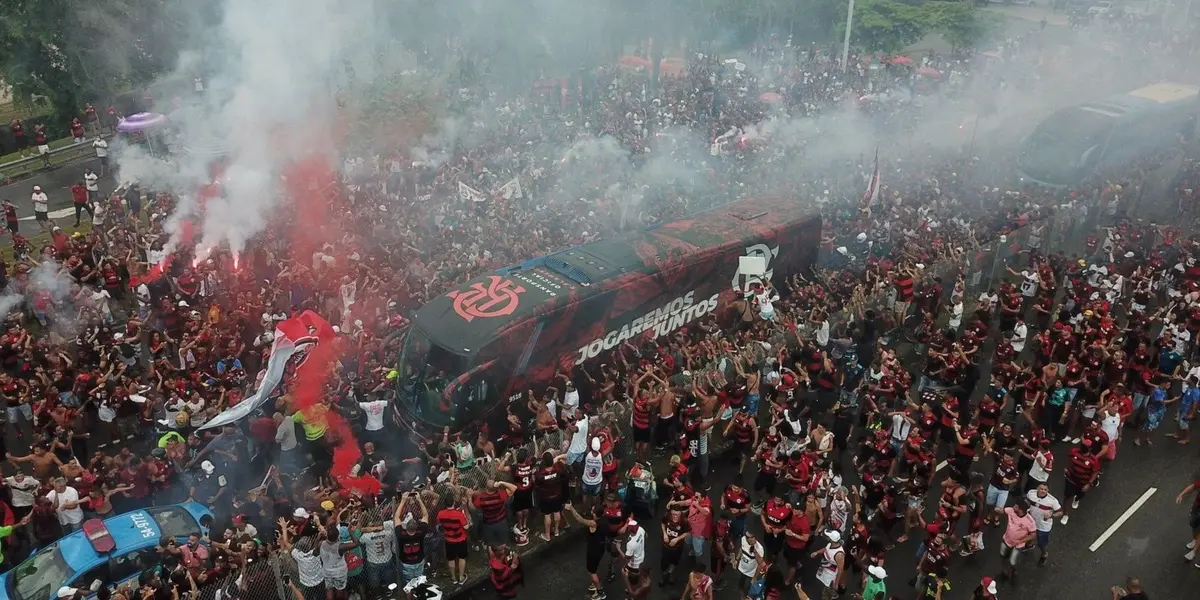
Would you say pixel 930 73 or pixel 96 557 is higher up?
pixel 96 557

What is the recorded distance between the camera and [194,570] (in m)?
9.59

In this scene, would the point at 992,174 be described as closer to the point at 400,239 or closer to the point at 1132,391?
the point at 1132,391

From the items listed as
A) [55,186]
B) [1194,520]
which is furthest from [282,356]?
[55,186]

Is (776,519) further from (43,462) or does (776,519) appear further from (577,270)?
(43,462)

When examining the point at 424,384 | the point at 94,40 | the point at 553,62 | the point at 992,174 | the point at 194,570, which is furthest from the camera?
the point at 553,62

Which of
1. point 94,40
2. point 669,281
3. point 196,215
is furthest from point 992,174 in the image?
point 94,40

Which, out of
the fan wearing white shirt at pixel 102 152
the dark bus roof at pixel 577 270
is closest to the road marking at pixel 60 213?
the fan wearing white shirt at pixel 102 152

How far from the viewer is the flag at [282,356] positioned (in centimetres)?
1256

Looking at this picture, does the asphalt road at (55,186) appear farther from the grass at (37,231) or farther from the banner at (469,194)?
the banner at (469,194)

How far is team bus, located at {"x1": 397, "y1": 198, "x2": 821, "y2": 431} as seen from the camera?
12812mm

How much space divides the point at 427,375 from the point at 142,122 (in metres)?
16.7

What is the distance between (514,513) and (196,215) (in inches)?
462

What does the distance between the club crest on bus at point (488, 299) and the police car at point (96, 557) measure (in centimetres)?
447

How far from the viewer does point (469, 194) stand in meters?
21.4
